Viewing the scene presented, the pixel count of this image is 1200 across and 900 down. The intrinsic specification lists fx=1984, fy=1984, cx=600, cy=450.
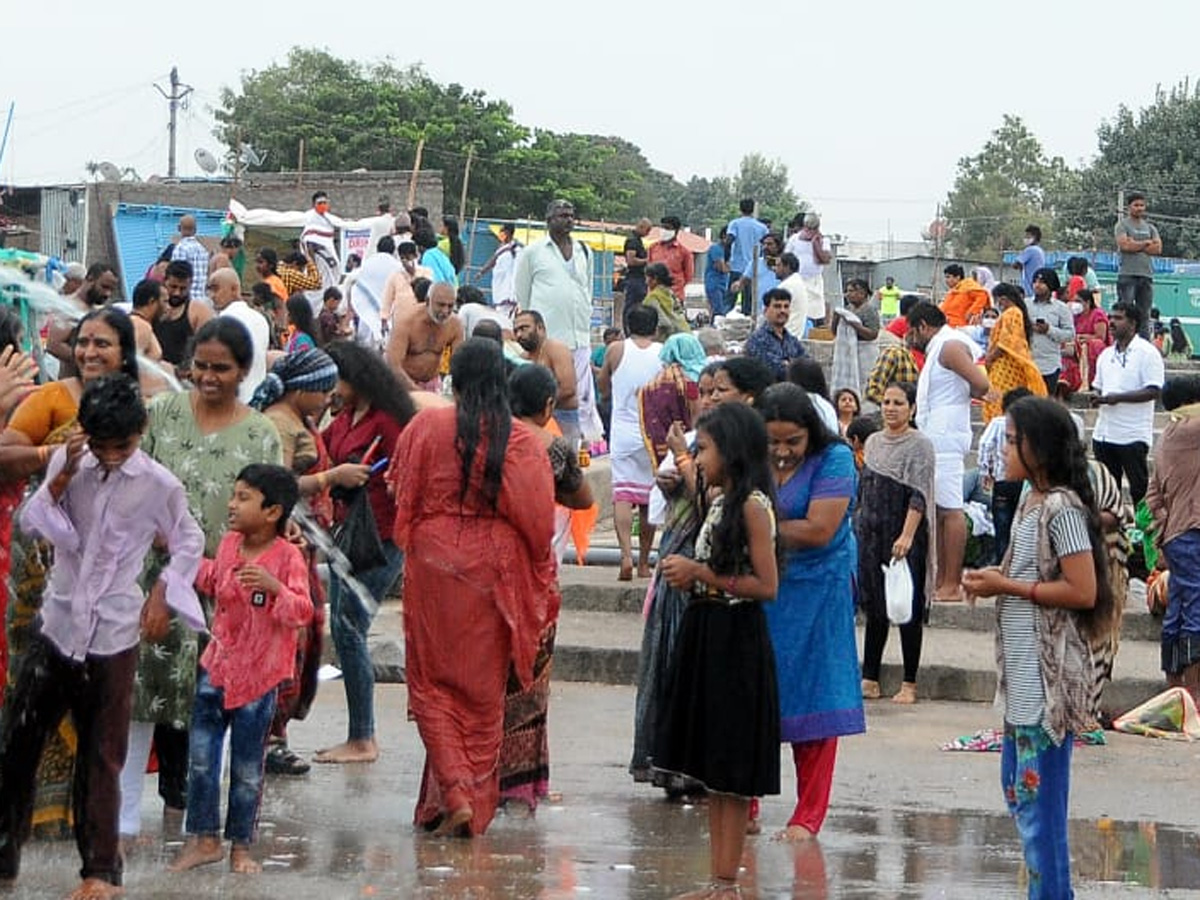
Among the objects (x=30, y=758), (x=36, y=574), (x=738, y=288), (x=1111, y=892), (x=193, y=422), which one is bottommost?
(x=1111, y=892)

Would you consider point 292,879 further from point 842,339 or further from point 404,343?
point 842,339

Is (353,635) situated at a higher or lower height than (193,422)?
lower

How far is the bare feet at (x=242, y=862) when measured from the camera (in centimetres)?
664

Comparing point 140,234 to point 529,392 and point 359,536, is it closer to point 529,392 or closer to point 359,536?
point 359,536

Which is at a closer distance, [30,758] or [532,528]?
[30,758]

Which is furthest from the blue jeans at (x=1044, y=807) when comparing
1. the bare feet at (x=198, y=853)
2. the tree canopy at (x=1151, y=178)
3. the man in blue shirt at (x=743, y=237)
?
the tree canopy at (x=1151, y=178)

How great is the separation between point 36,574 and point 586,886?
2.15m

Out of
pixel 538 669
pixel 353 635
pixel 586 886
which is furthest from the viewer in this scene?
pixel 353 635

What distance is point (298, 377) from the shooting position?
788 cm

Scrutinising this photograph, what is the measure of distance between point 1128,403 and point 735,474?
8.58m

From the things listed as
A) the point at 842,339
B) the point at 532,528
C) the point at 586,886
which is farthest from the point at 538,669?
the point at 842,339

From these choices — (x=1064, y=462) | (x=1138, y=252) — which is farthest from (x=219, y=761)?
(x=1138, y=252)

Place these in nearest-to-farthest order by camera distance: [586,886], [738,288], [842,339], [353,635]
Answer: [586,886] < [353,635] < [842,339] < [738,288]

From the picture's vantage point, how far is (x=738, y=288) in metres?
22.5
